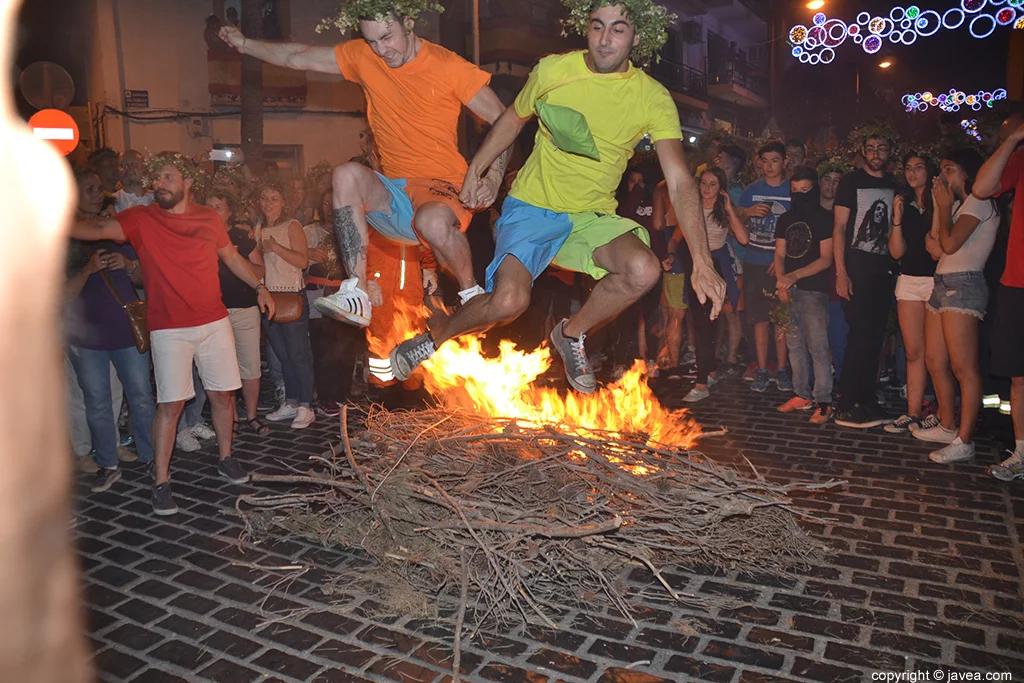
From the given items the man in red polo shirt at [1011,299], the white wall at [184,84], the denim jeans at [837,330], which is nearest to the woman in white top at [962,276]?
the man in red polo shirt at [1011,299]

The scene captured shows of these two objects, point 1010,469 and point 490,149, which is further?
point 1010,469

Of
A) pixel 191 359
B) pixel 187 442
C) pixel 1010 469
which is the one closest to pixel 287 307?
pixel 187 442

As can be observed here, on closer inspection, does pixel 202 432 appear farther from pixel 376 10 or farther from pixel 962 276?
pixel 962 276

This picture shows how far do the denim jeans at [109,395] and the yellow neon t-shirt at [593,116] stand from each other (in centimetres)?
373

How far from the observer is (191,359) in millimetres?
6043

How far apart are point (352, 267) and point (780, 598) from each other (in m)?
3.18

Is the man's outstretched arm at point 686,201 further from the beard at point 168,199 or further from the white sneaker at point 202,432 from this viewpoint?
the white sneaker at point 202,432

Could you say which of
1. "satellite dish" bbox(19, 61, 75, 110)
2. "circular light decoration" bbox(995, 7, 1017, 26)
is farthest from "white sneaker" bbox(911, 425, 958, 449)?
"satellite dish" bbox(19, 61, 75, 110)

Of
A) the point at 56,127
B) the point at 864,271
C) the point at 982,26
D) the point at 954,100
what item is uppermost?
the point at 954,100

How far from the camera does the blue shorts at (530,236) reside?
518 centimetres

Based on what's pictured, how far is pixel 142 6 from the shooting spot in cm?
1933

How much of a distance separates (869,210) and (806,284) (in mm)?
958

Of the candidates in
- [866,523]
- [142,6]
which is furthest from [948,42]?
[866,523]

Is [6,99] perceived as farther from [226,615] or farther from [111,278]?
[111,278]
